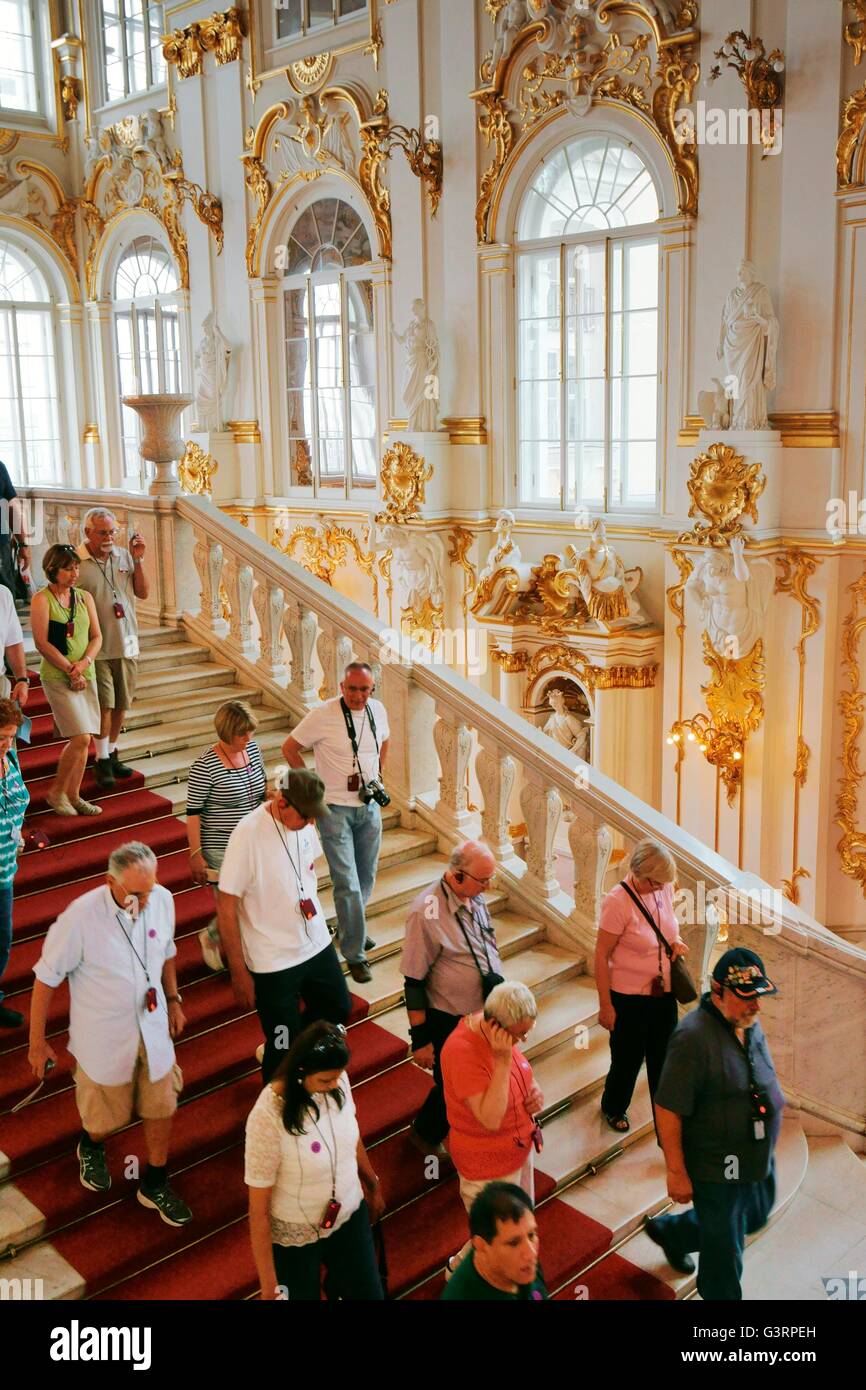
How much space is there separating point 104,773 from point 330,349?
9.39m

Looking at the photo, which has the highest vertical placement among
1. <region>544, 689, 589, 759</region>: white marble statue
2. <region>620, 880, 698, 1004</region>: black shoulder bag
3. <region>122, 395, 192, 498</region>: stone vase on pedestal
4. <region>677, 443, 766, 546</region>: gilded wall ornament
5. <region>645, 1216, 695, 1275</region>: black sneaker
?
<region>122, 395, 192, 498</region>: stone vase on pedestal

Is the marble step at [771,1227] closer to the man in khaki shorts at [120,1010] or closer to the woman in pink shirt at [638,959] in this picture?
the woman in pink shirt at [638,959]

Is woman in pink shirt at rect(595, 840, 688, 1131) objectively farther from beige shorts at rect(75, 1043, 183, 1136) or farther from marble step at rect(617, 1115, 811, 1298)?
beige shorts at rect(75, 1043, 183, 1136)

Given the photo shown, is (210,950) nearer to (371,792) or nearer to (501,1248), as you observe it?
(371,792)

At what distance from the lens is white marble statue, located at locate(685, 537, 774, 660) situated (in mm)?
10555

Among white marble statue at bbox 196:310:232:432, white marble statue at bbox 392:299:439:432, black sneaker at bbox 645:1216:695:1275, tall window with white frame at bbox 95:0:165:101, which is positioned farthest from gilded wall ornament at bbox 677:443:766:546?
tall window with white frame at bbox 95:0:165:101

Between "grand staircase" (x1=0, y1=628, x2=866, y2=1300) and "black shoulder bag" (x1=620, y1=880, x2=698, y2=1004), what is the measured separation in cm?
75

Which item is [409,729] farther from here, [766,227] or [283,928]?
[766,227]

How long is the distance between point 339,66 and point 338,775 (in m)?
11.0

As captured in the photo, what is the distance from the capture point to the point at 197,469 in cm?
1605

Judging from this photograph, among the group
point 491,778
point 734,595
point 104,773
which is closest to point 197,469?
point 734,595

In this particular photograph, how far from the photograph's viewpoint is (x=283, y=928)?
4.58 meters

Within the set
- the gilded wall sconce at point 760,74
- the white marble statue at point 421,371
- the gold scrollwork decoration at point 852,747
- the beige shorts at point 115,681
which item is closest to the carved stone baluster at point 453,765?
the beige shorts at point 115,681

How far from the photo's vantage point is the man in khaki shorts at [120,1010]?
4172 mm
